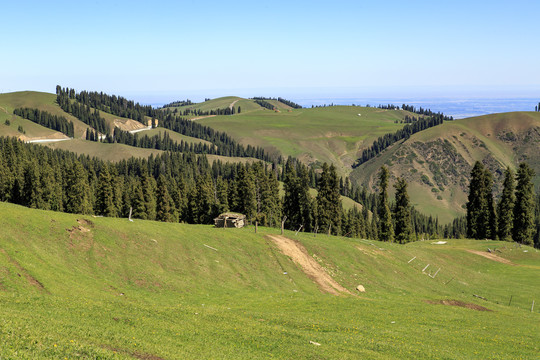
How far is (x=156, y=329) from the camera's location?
2903 cm

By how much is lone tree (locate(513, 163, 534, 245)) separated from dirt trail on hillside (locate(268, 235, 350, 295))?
269 feet

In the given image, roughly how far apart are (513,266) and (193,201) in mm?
84311

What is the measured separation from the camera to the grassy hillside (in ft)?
88.1

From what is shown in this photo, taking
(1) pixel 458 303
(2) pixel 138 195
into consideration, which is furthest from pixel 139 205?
(1) pixel 458 303

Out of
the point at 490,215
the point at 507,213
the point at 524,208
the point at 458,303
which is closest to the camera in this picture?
the point at 458,303

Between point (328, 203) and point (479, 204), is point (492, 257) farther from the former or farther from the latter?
point (328, 203)

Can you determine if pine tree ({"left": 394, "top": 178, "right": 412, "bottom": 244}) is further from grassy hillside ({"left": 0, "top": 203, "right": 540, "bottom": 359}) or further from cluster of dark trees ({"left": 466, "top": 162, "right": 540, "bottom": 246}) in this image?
grassy hillside ({"left": 0, "top": 203, "right": 540, "bottom": 359})

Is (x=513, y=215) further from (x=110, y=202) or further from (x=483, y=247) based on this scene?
(x=110, y=202)

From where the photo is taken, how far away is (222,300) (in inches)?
1793

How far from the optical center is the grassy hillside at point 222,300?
88.1 ft

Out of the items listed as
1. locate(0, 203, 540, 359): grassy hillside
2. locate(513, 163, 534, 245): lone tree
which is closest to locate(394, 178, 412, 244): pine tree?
locate(513, 163, 534, 245): lone tree

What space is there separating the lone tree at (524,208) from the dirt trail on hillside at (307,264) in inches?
3224

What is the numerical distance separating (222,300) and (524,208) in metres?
107

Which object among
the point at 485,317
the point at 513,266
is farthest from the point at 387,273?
the point at 513,266
